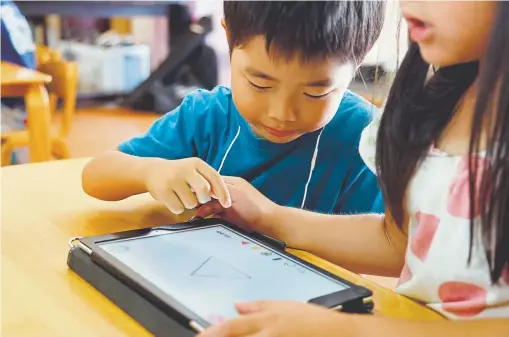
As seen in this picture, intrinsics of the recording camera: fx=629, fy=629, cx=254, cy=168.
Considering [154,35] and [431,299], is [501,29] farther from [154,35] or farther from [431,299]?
[154,35]

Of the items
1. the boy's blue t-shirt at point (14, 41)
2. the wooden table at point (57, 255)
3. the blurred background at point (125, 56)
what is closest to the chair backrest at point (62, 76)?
the boy's blue t-shirt at point (14, 41)

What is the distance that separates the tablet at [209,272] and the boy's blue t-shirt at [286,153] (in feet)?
0.86

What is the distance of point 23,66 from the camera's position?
7.16ft

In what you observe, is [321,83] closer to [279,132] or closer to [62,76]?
[279,132]

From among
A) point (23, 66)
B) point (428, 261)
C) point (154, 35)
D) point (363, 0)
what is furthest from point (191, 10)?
point (428, 261)

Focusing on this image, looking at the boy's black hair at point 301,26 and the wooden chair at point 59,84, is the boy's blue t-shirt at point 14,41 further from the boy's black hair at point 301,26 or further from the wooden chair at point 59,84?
the boy's black hair at point 301,26

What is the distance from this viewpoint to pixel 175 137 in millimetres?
915

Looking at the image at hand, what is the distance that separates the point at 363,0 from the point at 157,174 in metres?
0.33

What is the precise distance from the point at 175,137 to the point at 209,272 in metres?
0.40

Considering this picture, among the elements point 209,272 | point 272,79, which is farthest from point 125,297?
point 272,79

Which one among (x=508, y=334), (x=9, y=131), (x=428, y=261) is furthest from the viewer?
(x=9, y=131)

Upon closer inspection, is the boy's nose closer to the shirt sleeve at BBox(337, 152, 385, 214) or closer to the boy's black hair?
the boy's black hair

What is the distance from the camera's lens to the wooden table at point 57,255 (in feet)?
1.66

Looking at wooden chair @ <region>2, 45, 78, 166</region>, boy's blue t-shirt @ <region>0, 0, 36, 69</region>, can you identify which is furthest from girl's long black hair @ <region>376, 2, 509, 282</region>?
boy's blue t-shirt @ <region>0, 0, 36, 69</region>
